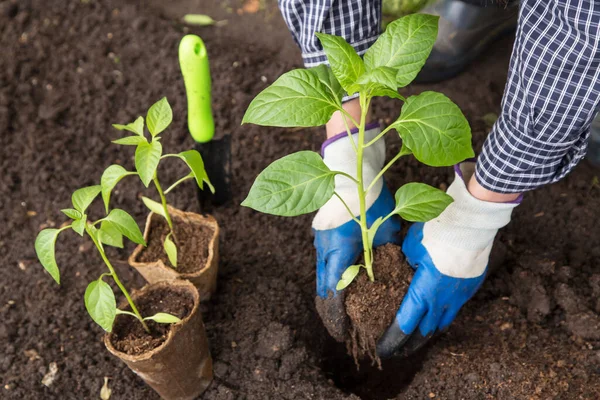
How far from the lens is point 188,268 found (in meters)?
1.42

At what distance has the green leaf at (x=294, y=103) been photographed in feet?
3.32

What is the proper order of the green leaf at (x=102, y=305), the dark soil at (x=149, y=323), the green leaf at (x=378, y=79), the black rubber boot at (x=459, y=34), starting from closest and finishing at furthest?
the green leaf at (x=378, y=79) < the green leaf at (x=102, y=305) < the dark soil at (x=149, y=323) < the black rubber boot at (x=459, y=34)

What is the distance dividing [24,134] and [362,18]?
1.19m

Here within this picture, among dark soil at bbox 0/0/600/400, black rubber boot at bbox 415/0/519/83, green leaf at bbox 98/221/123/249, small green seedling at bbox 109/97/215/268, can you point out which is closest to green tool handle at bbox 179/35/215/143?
small green seedling at bbox 109/97/215/268

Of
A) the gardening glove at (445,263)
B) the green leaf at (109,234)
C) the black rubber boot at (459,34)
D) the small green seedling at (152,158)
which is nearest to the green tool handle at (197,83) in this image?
the small green seedling at (152,158)

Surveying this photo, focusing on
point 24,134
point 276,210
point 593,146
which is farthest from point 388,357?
point 24,134

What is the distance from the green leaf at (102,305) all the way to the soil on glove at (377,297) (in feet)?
1.67

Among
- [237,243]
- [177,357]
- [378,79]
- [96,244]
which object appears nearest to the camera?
[378,79]

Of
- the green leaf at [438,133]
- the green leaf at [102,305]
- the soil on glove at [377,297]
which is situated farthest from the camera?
the soil on glove at [377,297]

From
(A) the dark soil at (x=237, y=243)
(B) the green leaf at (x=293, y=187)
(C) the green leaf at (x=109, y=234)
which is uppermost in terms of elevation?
(B) the green leaf at (x=293, y=187)

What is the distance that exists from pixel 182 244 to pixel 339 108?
596 mm

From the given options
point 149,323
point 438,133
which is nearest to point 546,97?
point 438,133

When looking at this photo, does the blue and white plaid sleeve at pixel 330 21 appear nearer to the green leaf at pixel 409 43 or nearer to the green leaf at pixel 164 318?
the green leaf at pixel 409 43

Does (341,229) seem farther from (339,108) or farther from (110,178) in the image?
(110,178)
